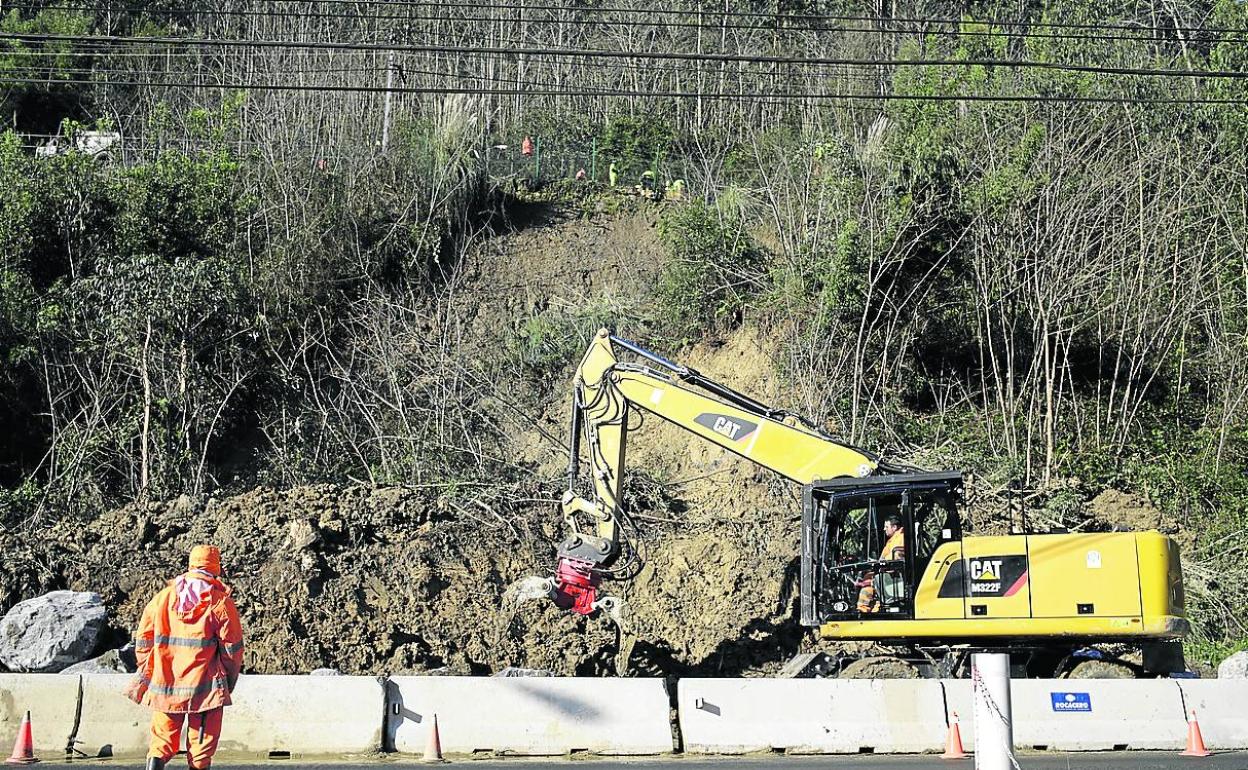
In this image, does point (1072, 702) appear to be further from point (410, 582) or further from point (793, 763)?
point (410, 582)

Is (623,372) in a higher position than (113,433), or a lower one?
higher

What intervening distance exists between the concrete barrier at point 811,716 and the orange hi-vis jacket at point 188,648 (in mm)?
4767

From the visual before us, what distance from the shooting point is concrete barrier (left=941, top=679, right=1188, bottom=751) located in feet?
39.4

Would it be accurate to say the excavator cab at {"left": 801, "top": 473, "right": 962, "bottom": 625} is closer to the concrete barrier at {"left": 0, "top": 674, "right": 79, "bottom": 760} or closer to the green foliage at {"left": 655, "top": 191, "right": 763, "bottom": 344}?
the concrete barrier at {"left": 0, "top": 674, "right": 79, "bottom": 760}

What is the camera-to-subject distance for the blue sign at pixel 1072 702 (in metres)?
12.1

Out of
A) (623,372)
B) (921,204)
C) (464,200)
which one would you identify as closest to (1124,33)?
(921,204)

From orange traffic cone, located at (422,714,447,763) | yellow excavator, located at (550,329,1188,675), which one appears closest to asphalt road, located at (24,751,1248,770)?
orange traffic cone, located at (422,714,447,763)

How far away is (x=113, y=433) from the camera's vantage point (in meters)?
22.9

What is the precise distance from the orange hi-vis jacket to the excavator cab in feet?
23.9

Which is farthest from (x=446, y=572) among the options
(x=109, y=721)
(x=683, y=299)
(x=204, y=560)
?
(x=204, y=560)

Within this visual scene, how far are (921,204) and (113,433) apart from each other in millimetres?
15288

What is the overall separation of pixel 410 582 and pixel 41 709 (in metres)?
7.16

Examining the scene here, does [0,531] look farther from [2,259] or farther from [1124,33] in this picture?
[1124,33]

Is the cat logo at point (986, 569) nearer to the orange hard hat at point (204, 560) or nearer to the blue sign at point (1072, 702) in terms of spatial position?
the blue sign at point (1072, 702)
